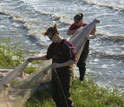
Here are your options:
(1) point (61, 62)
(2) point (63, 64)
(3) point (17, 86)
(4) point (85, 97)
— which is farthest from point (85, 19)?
(2) point (63, 64)

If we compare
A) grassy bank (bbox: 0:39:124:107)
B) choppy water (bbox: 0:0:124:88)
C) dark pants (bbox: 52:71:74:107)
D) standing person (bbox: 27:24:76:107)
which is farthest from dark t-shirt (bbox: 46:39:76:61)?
choppy water (bbox: 0:0:124:88)

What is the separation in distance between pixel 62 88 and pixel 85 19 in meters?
12.7

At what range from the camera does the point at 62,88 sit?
4590 mm

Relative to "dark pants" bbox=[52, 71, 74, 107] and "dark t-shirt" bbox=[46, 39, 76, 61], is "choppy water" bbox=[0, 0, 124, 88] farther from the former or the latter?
"dark t-shirt" bbox=[46, 39, 76, 61]

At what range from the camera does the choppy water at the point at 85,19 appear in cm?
945

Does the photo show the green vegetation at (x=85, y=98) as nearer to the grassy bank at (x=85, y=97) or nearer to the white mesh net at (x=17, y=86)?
the grassy bank at (x=85, y=97)

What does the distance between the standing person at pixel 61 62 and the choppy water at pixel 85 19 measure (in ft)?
11.2

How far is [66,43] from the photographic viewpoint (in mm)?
4223

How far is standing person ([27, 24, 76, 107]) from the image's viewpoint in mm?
4218

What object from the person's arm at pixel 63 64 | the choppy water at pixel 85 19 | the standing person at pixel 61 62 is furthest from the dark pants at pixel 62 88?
the choppy water at pixel 85 19

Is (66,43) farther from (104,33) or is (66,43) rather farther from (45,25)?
(45,25)

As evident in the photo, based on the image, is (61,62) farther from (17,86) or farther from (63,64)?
(17,86)

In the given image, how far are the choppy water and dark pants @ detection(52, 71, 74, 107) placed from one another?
3.34 meters

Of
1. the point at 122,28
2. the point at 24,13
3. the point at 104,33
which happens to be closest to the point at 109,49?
the point at 104,33
